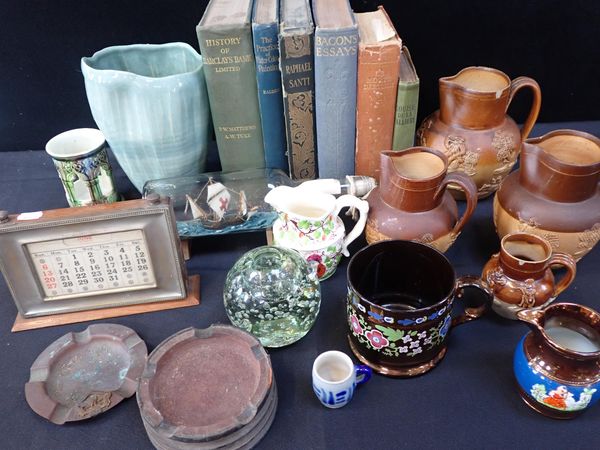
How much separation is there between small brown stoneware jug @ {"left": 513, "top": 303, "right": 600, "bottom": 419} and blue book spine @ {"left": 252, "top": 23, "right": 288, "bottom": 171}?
49 centimetres

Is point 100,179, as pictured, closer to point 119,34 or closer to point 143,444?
point 119,34

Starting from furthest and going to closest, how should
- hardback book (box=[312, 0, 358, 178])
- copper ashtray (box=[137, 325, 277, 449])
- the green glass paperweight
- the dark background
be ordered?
the dark background → hardback book (box=[312, 0, 358, 178]) → the green glass paperweight → copper ashtray (box=[137, 325, 277, 449])

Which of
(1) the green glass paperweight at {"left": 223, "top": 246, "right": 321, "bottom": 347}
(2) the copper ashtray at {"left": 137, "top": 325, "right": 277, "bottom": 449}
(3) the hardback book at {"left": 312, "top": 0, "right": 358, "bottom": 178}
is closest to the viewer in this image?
(2) the copper ashtray at {"left": 137, "top": 325, "right": 277, "bottom": 449}

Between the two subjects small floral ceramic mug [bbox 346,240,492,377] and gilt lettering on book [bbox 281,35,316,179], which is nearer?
small floral ceramic mug [bbox 346,240,492,377]

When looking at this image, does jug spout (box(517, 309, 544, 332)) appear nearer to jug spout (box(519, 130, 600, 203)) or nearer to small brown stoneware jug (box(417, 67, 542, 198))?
jug spout (box(519, 130, 600, 203))

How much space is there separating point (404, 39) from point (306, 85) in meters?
0.29

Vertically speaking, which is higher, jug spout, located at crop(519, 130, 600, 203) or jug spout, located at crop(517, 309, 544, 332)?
jug spout, located at crop(519, 130, 600, 203)

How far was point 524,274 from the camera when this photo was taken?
72 cm

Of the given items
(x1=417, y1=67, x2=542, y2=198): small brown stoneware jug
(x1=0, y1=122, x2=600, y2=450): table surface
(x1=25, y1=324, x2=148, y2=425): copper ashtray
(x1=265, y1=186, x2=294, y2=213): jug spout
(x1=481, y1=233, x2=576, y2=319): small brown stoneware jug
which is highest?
(x1=417, y1=67, x2=542, y2=198): small brown stoneware jug

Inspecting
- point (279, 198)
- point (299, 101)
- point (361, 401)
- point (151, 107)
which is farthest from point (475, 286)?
point (151, 107)

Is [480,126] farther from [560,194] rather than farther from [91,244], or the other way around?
[91,244]

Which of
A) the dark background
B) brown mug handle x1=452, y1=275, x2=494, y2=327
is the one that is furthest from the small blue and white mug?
the dark background

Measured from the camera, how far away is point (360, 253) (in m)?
0.71

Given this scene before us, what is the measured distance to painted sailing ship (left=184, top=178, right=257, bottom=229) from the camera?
2.85 feet
